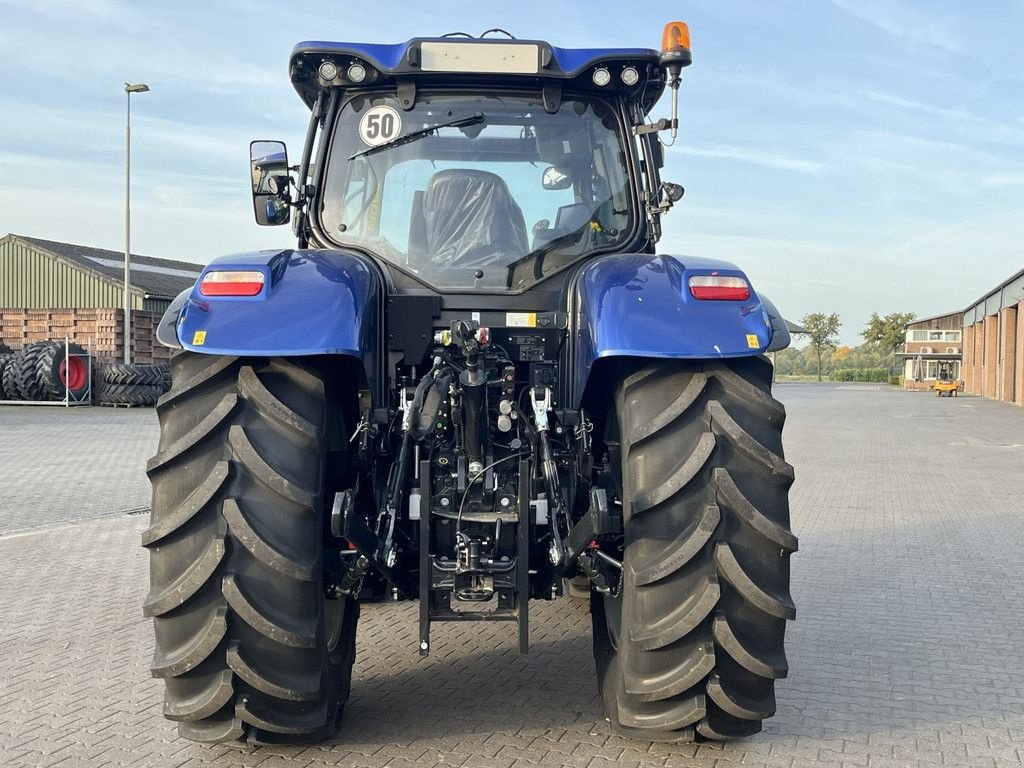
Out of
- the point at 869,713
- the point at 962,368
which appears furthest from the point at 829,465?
the point at 962,368

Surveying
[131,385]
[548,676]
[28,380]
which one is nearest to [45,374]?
Answer: [28,380]

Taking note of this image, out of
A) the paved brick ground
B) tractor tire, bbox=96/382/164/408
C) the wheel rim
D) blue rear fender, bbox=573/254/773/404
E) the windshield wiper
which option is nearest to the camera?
blue rear fender, bbox=573/254/773/404

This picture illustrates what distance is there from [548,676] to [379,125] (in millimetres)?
2641

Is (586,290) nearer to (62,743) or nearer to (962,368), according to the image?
(62,743)

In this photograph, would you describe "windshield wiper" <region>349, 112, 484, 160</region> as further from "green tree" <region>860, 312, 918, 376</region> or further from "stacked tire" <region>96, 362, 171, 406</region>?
"green tree" <region>860, 312, 918, 376</region>

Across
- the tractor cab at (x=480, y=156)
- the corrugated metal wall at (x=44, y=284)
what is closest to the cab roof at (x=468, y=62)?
the tractor cab at (x=480, y=156)

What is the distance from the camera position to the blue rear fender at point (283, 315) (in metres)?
3.54

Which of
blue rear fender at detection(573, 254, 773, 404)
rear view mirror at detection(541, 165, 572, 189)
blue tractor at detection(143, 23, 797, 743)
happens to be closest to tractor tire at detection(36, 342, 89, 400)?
blue tractor at detection(143, 23, 797, 743)

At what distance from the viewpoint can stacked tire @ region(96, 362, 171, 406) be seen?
26886 millimetres

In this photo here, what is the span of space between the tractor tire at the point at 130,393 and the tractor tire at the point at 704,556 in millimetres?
24901

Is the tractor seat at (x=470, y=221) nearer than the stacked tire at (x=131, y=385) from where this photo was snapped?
Yes

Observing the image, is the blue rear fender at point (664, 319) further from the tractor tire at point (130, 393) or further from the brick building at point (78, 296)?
the brick building at point (78, 296)

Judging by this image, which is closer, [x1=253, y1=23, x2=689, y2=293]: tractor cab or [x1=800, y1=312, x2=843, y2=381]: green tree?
[x1=253, y1=23, x2=689, y2=293]: tractor cab

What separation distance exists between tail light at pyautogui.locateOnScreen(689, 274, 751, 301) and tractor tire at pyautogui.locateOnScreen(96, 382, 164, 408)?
24871 mm
